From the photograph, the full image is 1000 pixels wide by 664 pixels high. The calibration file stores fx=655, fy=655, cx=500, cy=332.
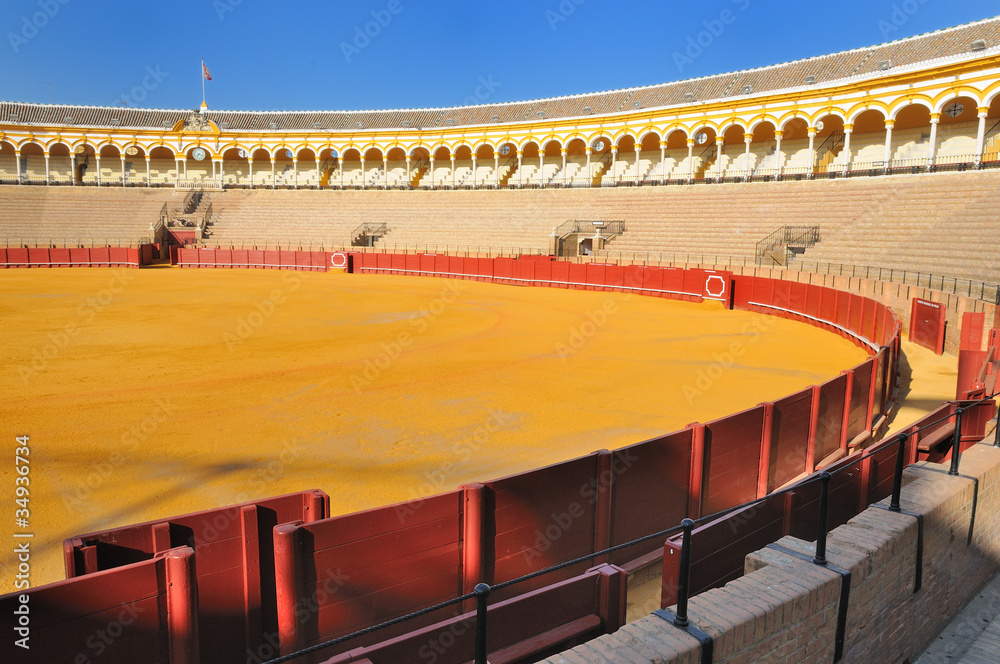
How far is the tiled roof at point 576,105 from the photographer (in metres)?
33.5

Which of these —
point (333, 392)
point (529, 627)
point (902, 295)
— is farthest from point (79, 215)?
point (529, 627)

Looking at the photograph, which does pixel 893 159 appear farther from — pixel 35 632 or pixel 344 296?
pixel 35 632

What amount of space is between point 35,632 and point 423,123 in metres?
52.7

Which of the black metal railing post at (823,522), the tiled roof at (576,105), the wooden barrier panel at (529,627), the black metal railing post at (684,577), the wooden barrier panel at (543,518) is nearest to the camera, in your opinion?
the black metal railing post at (684,577)

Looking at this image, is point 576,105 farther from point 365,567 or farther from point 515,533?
point 365,567

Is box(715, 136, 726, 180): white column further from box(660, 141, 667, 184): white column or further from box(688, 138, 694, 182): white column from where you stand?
box(660, 141, 667, 184): white column

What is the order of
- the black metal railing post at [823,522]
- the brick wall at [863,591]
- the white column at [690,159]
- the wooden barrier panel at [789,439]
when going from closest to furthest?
the brick wall at [863,591] → the black metal railing post at [823,522] → the wooden barrier panel at [789,439] → the white column at [690,159]

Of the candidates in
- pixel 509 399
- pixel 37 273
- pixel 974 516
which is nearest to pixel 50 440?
pixel 509 399

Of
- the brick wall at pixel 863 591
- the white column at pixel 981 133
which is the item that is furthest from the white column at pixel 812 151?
the brick wall at pixel 863 591

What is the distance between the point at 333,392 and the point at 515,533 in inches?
246

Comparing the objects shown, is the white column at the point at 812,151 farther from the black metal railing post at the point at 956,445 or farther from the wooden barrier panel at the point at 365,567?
the wooden barrier panel at the point at 365,567

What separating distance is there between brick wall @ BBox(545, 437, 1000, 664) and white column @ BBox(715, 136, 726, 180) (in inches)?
1380

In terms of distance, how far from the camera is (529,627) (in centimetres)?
361

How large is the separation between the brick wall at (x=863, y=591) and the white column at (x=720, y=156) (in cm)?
3505
